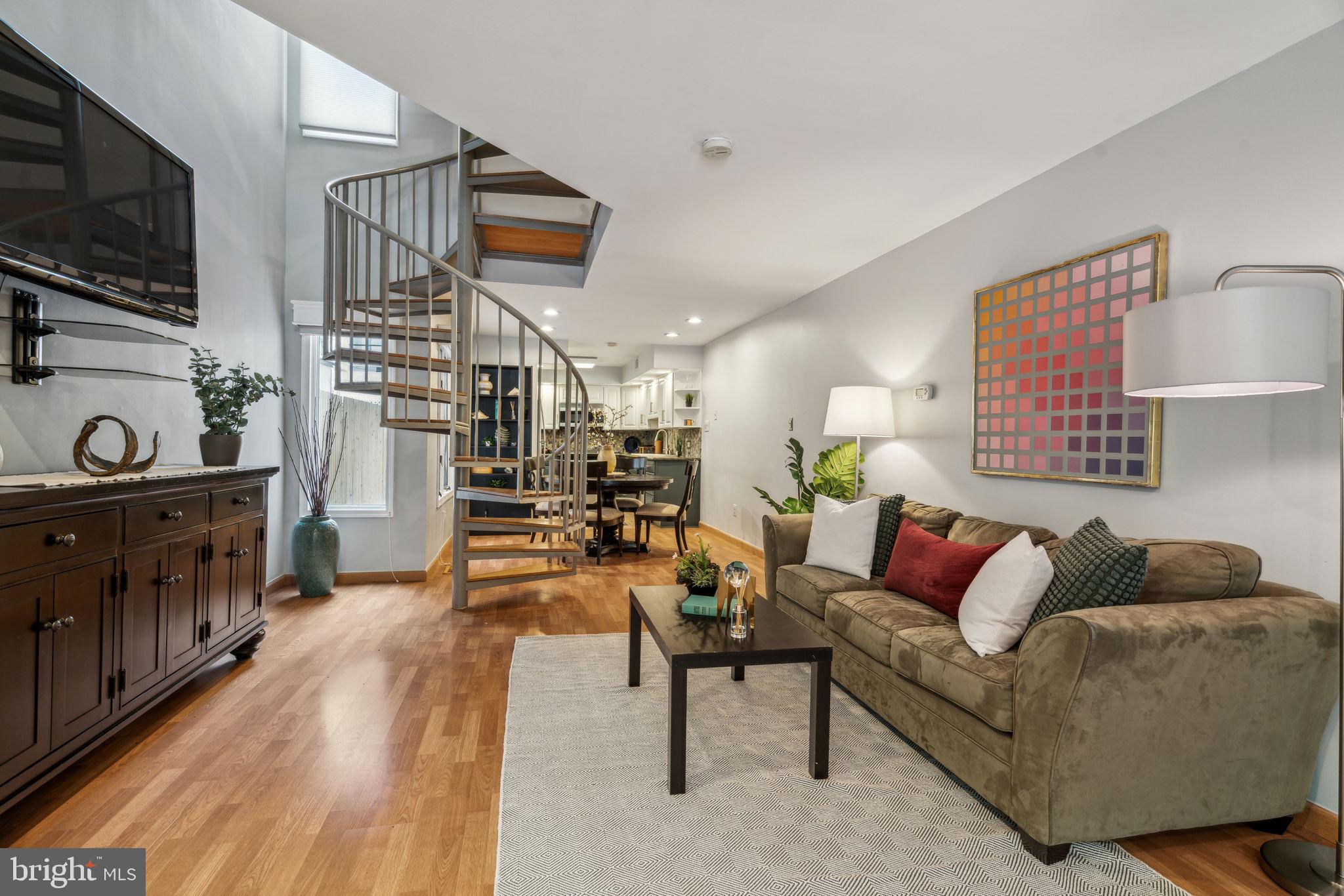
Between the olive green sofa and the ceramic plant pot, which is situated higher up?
the ceramic plant pot

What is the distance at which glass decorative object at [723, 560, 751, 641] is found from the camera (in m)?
2.37

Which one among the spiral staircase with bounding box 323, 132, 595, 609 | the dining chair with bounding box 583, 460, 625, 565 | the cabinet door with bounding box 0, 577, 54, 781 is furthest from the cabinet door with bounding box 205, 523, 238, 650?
the dining chair with bounding box 583, 460, 625, 565

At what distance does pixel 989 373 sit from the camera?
3488 millimetres

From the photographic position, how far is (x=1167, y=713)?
1767 mm

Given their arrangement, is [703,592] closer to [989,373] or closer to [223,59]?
[989,373]

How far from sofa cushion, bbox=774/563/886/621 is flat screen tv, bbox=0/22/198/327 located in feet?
10.9

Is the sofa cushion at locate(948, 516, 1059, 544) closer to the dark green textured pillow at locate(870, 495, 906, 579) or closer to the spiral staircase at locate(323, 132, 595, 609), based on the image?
the dark green textured pillow at locate(870, 495, 906, 579)

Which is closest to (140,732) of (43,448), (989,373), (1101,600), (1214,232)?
(43,448)

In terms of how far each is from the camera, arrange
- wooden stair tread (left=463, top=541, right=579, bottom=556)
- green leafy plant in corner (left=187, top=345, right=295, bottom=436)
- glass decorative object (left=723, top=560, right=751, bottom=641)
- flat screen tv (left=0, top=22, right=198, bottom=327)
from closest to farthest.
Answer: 1. flat screen tv (left=0, top=22, right=198, bottom=327)
2. glass decorative object (left=723, top=560, right=751, bottom=641)
3. green leafy plant in corner (left=187, top=345, right=295, bottom=436)
4. wooden stair tread (left=463, top=541, right=579, bottom=556)

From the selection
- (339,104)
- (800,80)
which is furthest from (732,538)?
(800,80)

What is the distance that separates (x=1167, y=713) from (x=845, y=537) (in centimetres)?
183

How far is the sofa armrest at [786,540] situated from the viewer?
12.6ft

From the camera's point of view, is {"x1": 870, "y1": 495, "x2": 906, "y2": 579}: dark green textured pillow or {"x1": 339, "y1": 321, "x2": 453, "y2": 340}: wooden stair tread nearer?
{"x1": 870, "y1": 495, "x2": 906, "y2": 579}: dark green textured pillow

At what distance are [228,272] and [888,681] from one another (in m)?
4.42
